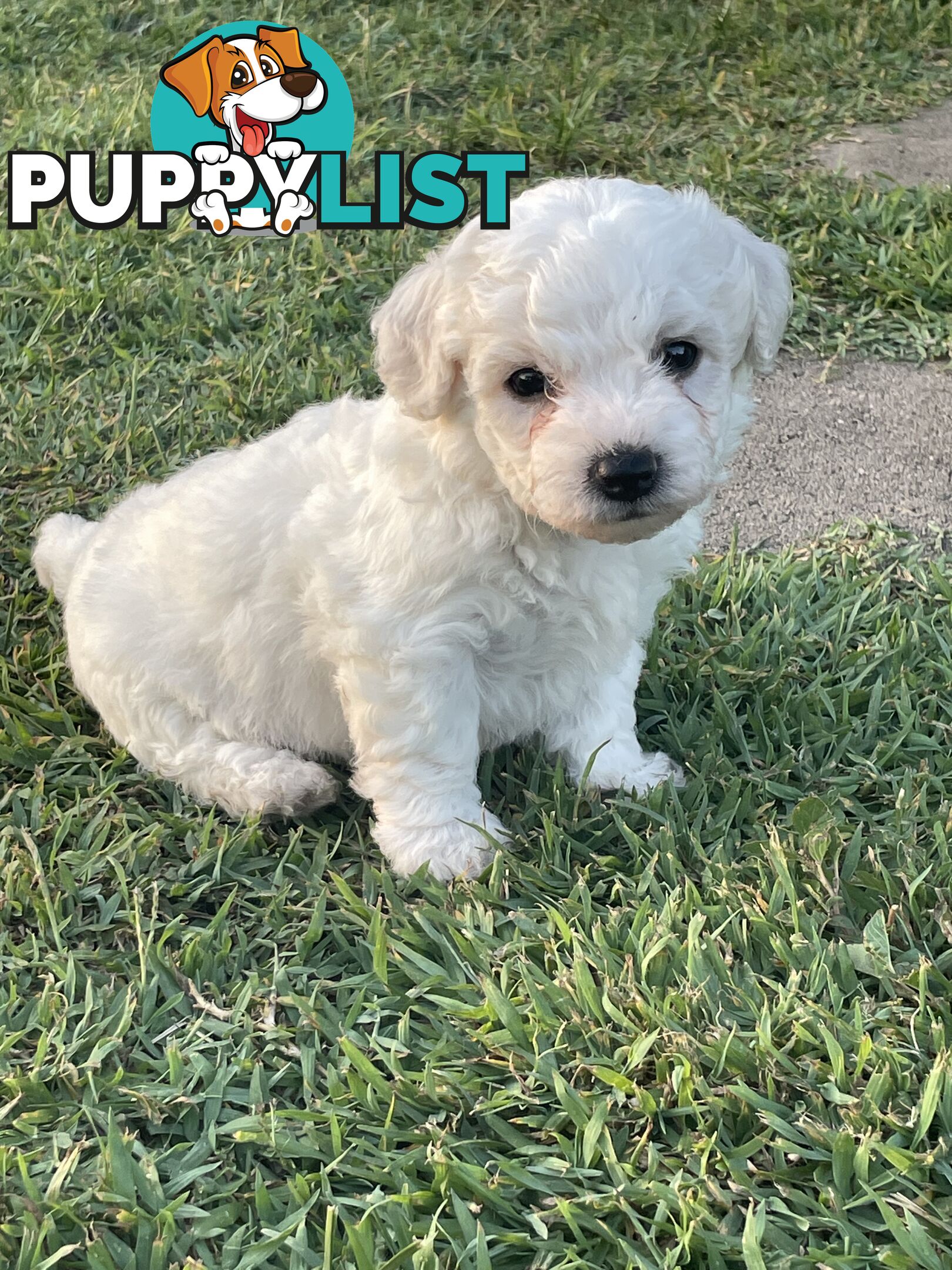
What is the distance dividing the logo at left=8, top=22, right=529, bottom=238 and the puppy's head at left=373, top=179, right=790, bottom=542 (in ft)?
10.9

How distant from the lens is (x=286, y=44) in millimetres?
6957

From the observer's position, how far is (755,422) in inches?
185

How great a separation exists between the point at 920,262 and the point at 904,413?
0.94 metres

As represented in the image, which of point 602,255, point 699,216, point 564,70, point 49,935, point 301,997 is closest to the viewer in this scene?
point 602,255

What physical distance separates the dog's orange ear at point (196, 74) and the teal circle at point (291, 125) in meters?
0.04

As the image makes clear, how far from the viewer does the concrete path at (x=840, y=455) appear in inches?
168

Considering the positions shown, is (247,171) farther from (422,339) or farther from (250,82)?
(422,339)

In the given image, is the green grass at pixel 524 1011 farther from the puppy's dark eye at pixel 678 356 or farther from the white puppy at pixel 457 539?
the puppy's dark eye at pixel 678 356

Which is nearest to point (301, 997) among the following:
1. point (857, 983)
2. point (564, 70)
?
point (857, 983)

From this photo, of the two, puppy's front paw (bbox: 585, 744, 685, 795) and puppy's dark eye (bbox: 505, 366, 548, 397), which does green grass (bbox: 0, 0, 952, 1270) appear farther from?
puppy's dark eye (bbox: 505, 366, 548, 397)

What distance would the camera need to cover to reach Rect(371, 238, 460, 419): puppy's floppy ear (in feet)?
7.82

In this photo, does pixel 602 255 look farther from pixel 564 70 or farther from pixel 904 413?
pixel 564 70

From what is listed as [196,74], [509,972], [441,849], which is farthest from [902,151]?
[509,972]

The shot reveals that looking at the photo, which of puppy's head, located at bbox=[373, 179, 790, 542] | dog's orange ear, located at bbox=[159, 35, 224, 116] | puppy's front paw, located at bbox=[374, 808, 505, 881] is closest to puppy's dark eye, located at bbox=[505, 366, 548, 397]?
puppy's head, located at bbox=[373, 179, 790, 542]
